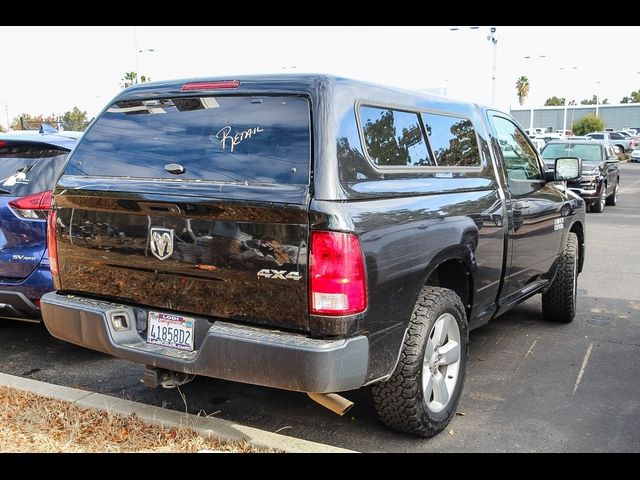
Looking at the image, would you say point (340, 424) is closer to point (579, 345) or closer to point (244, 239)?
point (244, 239)

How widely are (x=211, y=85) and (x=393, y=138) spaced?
101cm

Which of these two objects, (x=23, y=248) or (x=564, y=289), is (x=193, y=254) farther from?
(x=564, y=289)

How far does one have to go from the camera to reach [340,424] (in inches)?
151

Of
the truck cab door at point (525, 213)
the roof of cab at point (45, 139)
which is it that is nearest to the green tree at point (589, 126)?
the truck cab door at point (525, 213)

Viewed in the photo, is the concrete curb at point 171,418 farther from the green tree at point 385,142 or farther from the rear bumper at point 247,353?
the green tree at point 385,142

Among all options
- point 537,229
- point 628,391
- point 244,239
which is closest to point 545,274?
point 537,229

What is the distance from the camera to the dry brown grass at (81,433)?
3344mm

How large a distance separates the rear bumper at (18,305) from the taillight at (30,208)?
0.56 metres

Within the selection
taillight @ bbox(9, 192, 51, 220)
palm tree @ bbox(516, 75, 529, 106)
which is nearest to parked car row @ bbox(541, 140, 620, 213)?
taillight @ bbox(9, 192, 51, 220)

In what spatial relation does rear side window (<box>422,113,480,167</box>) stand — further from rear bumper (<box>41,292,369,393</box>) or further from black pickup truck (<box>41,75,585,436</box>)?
rear bumper (<box>41,292,369,393</box>)

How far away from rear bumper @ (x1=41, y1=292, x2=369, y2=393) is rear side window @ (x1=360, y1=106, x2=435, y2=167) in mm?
989

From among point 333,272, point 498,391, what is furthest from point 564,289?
point 333,272

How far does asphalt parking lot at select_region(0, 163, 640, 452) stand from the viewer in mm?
3652

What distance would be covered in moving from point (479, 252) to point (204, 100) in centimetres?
193
